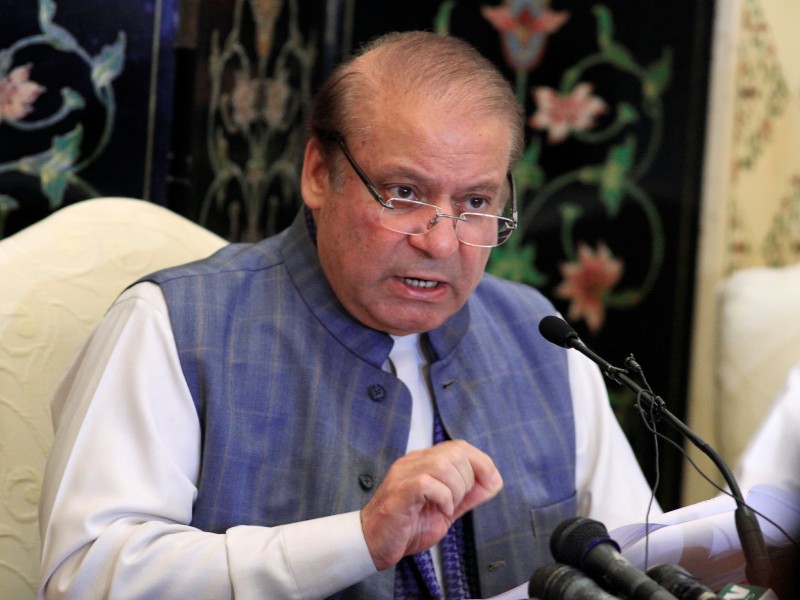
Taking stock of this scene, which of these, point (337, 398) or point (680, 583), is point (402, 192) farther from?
point (680, 583)

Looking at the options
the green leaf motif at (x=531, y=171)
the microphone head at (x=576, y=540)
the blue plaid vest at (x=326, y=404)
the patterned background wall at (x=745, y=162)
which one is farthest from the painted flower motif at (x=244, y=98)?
the microphone head at (x=576, y=540)

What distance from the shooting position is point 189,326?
1872mm

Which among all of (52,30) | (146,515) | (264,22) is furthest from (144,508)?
(264,22)

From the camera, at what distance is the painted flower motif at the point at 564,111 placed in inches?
140

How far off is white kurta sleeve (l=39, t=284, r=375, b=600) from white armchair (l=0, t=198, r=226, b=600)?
0.58ft

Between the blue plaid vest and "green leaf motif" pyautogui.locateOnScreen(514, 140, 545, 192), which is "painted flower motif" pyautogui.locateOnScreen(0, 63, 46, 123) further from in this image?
"green leaf motif" pyautogui.locateOnScreen(514, 140, 545, 192)

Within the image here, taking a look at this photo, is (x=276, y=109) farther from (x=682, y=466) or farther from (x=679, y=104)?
(x=682, y=466)

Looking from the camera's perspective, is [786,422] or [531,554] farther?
[786,422]

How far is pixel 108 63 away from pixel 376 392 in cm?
92

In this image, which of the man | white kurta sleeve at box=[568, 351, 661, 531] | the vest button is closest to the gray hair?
the man

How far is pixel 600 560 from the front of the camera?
1.25 metres

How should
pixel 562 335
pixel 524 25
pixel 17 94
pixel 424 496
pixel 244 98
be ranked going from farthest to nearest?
pixel 524 25
pixel 244 98
pixel 17 94
pixel 562 335
pixel 424 496

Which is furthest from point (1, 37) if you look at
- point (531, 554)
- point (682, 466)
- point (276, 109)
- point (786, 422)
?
point (682, 466)

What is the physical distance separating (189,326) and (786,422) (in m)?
1.36
